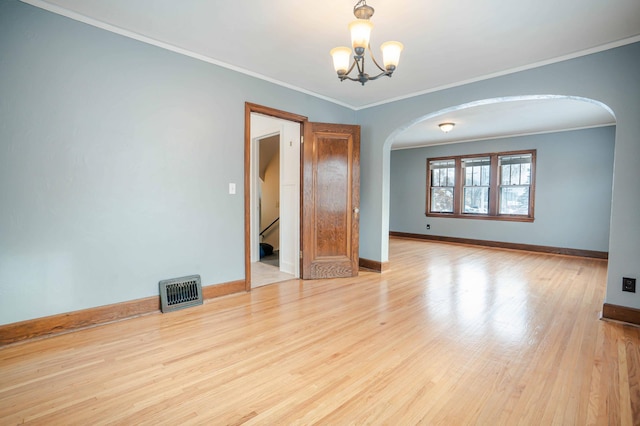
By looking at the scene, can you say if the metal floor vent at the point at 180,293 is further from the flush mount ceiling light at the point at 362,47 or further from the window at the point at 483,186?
the window at the point at 483,186

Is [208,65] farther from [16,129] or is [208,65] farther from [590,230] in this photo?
[590,230]

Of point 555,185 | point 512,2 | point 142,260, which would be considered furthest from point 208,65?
point 555,185

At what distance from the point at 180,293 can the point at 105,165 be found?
1.39 metres

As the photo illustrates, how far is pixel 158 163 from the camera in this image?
2.97m

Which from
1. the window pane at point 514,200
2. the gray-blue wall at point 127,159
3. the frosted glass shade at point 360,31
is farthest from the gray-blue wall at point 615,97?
the window pane at point 514,200

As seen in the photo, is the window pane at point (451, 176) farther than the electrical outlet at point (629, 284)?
Yes

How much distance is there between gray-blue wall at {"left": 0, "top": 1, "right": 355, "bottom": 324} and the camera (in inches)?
91.3

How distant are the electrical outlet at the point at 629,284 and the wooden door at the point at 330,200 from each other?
285 centimetres

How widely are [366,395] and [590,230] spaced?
6.68 m

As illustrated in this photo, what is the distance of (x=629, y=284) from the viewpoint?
2836mm

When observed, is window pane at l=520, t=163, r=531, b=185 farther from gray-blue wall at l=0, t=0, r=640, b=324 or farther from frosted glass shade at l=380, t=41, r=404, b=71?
frosted glass shade at l=380, t=41, r=404, b=71

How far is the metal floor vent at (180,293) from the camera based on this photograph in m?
3.00

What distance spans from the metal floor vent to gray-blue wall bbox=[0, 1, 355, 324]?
0.08 m

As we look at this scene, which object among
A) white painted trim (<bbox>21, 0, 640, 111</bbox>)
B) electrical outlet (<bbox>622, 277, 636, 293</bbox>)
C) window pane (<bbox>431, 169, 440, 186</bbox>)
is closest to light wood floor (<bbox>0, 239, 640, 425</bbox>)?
electrical outlet (<bbox>622, 277, 636, 293</bbox>)
